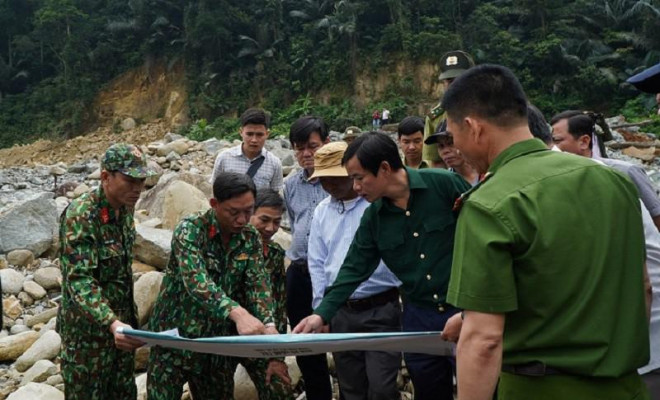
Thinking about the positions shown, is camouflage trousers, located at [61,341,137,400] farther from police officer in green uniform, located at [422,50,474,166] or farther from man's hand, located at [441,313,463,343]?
police officer in green uniform, located at [422,50,474,166]

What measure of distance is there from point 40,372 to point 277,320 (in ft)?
7.74

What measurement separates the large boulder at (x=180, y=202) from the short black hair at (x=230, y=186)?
4641mm

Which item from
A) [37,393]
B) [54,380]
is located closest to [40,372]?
[54,380]

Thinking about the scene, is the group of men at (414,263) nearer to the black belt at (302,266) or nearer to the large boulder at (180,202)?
the black belt at (302,266)

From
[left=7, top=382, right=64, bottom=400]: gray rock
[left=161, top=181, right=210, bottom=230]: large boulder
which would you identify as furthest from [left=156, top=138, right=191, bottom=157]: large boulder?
[left=7, top=382, right=64, bottom=400]: gray rock

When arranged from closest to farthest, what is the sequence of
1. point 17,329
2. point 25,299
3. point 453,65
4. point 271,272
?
point 271,272 → point 453,65 → point 17,329 → point 25,299

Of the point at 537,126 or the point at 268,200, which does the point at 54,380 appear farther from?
the point at 537,126

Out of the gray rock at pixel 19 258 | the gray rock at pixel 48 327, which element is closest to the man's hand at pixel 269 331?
the gray rock at pixel 48 327

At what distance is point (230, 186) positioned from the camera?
124 inches

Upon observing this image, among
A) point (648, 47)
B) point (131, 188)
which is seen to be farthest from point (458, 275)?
point (648, 47)

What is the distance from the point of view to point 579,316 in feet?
5.69

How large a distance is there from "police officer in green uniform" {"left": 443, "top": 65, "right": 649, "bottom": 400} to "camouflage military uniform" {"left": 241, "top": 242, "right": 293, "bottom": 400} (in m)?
1.75

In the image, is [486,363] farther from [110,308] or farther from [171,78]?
[171,78]

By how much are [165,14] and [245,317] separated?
36.4m
